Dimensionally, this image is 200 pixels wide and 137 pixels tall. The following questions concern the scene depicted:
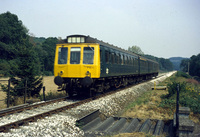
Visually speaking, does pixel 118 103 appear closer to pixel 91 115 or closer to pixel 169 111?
pixel 169 111

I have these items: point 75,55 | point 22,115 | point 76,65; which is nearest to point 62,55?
point 75,55

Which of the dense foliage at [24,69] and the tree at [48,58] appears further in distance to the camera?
the tree at [48,58]

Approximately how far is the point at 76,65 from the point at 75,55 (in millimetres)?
615

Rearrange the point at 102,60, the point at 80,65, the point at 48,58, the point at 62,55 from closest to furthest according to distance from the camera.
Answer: the point at 80,65 < the point at 62,55 < the point at 102,60 < the point at 48,58

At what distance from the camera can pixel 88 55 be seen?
11992 mm

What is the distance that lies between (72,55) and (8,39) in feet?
147

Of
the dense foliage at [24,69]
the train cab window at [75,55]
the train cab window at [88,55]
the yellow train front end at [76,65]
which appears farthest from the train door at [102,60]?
the dense foliage at [24,69]

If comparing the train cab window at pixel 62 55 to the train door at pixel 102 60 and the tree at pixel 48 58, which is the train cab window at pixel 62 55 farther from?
the tree at pixel 48 58

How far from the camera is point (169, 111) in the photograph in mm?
10867

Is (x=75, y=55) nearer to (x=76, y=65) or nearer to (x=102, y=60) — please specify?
(x=76, y=65)

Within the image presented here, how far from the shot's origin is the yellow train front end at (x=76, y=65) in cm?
1183

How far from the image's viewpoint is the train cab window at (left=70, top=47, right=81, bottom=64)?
12039 mm

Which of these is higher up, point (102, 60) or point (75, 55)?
point (75, 55)

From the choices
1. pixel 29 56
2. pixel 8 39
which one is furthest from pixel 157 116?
pixel 8 39
